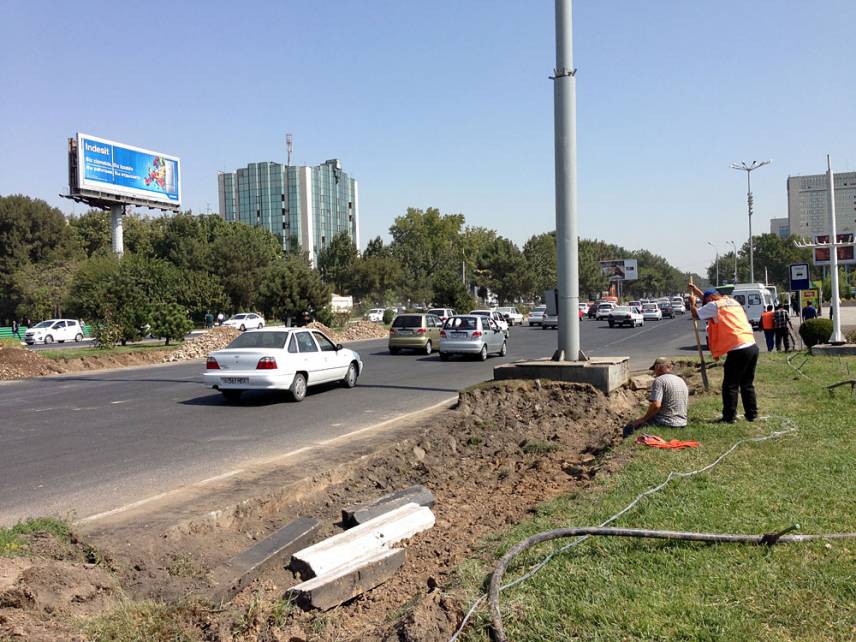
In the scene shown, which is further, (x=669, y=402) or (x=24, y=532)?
(x=669, y=402)

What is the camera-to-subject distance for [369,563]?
4848 millimetres

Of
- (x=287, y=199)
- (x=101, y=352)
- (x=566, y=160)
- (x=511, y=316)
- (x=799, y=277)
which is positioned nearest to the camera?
(x=566, y=160)

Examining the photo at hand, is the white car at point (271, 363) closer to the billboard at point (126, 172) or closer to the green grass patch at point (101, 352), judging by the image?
the green grass patch at point (101, 352)

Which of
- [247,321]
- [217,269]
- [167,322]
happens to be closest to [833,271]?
[167,322]

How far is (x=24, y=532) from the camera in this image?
17.6 ft

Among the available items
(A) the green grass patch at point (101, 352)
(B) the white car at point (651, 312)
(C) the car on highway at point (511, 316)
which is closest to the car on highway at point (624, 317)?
(C) the car on highway at point (511, 316)

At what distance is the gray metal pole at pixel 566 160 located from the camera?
42.2 ft

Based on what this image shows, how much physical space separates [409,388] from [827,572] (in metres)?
12.7

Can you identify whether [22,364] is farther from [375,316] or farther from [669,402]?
[375,316]

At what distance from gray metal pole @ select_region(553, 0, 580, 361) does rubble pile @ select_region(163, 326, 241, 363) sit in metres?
18.1

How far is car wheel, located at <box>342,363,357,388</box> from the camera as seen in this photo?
54.2 ft

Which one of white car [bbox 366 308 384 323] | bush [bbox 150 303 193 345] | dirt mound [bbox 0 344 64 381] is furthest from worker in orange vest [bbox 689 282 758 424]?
white car [bbox 366 308 384 323]

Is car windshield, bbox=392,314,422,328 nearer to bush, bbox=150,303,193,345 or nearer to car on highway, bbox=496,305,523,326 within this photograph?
bush, bbox=150,303,193,345

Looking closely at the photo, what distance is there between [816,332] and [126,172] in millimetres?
51922
